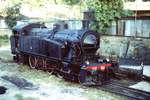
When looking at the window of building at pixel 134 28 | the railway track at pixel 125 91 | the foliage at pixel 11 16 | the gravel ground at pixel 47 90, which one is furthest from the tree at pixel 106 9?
the foliage at pixel 11 16

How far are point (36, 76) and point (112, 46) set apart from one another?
5688 millimetres

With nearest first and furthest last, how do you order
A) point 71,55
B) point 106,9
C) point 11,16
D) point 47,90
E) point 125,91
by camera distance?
point 125,91, point 47,90, point 71,55, point 106,9, point 11,16

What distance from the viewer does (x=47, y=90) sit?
11.1 metres

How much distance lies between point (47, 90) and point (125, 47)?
6869 mm

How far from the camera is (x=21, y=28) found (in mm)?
16750

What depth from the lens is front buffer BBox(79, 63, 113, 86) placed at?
1156cm

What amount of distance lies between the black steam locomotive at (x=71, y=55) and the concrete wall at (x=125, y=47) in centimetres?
329

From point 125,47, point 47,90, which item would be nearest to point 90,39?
point 47,90

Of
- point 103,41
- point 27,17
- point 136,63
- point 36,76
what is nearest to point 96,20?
point 103,41

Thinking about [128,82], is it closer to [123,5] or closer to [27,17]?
[123,5]

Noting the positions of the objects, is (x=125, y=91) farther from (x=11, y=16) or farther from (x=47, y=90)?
(x=11, y=16)

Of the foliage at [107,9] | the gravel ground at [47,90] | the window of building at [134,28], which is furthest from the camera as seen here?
the foliage at [107,9]

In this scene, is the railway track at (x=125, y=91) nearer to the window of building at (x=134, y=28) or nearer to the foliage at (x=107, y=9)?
the window of building at (x=134, y=28)

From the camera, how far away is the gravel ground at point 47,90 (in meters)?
10.1
